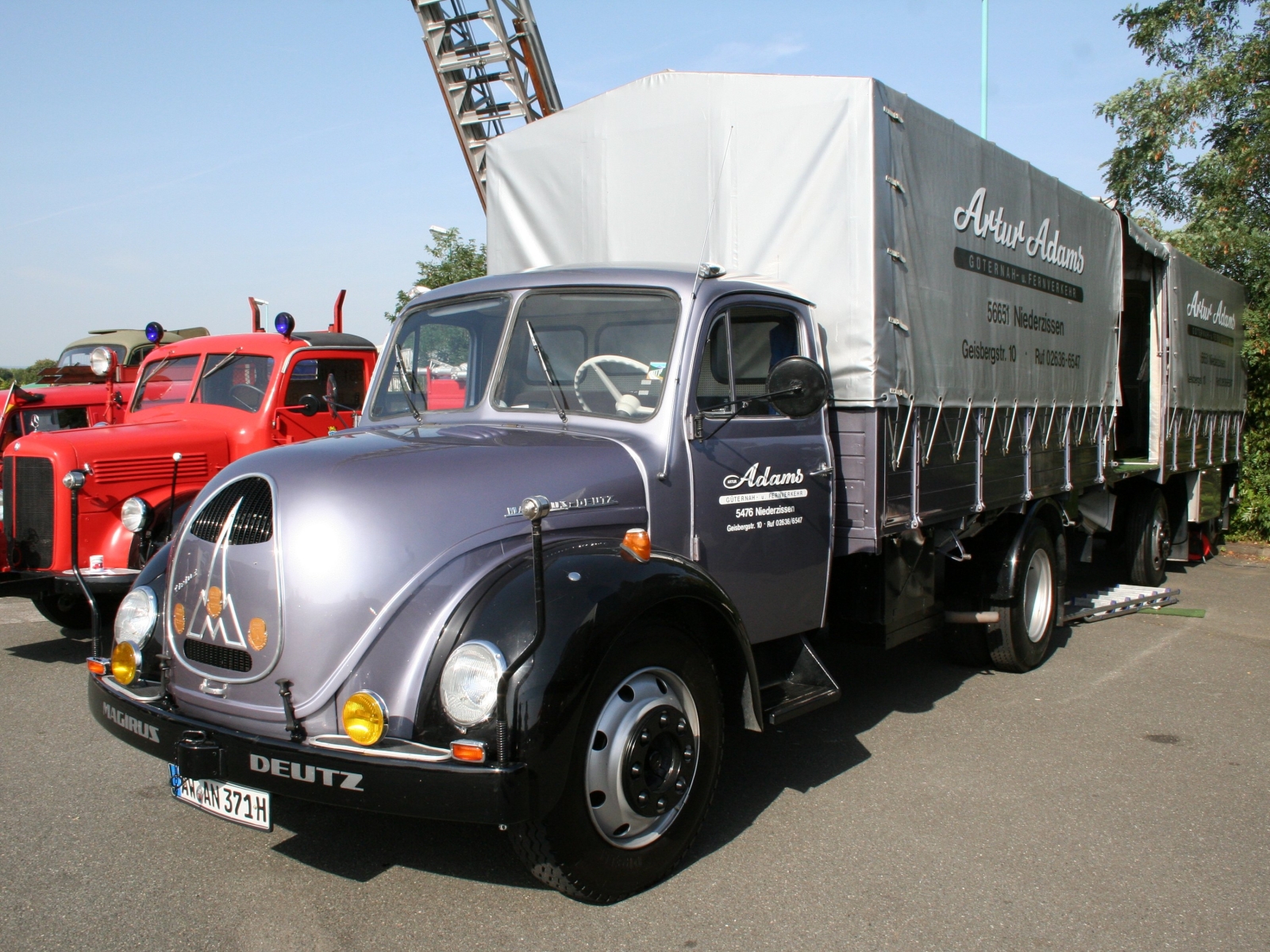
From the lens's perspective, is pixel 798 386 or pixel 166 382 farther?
pixel 166 382

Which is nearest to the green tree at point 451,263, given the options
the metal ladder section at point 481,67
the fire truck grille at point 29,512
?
the metal ladder section at point 481,67

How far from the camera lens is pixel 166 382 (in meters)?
8.43

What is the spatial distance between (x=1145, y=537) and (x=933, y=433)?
5.43 meters

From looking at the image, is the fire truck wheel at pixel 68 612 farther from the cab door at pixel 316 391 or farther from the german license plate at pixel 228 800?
the german license plate at pixel 228 800

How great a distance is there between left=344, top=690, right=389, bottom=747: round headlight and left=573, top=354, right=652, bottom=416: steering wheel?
153 centimetres

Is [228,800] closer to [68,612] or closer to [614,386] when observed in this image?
[614,386]

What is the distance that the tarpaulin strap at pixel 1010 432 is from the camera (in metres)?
6.17

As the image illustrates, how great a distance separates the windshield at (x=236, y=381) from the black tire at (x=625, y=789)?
17.6 ft

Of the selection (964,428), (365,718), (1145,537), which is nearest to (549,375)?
(365,718)

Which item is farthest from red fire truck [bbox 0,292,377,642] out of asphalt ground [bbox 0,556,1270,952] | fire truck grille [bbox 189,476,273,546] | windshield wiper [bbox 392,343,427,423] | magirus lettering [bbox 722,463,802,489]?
magirus lettering [bbox 722,463,802,489]

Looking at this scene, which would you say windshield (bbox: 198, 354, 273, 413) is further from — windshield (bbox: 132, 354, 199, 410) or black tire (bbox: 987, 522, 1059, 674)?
black tire (bbox: 987, 522, 1059, 674)

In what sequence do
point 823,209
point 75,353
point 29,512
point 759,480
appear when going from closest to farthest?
point 759,480, point 823,209, point 29,512, point 75,353

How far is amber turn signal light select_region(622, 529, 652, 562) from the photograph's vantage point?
132 inches

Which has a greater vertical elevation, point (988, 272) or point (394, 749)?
point (988, 272)
